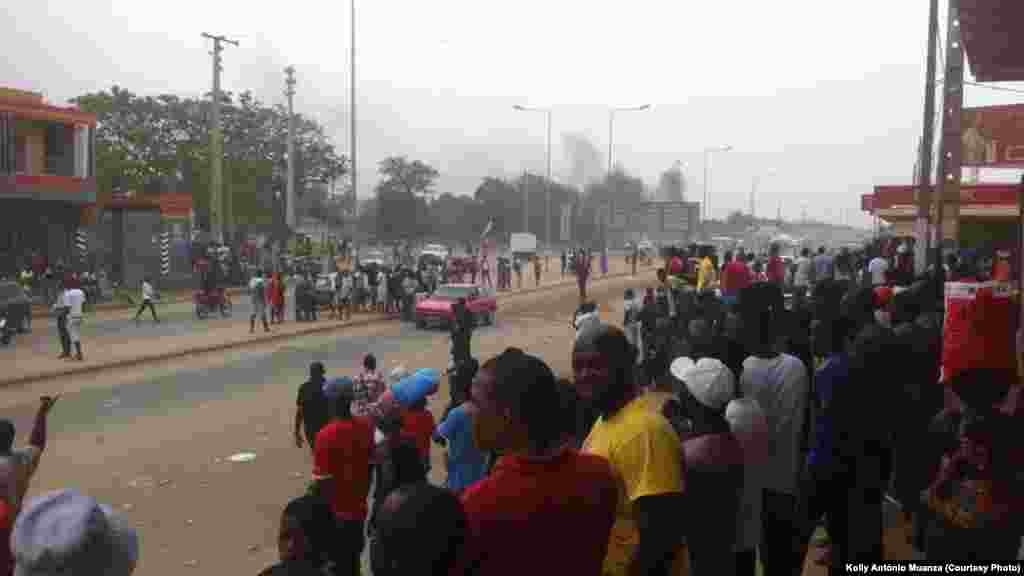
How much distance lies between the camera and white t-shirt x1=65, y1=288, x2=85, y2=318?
18.7 meters

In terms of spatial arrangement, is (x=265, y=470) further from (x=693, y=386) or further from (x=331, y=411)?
(x=693, y=386)

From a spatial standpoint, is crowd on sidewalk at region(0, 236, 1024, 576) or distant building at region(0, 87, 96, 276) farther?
distant building at region(0, 87, 96, 276)

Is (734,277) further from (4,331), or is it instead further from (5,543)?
(4,331)

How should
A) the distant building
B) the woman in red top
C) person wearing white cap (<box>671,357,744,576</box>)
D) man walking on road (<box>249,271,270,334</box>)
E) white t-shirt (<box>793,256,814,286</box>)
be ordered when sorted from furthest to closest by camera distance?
the distant building, the woman in red top, man walking on road (<box>249,271,270,334</box>), white t-shirt (<box>793,256,814,286</box>), person wearing white cap (<box>671,357,744,576</box>)

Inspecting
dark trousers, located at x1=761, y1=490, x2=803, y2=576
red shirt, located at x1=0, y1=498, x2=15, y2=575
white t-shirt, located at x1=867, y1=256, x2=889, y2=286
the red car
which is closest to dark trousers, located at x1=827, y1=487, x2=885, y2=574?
dark trousers, located at x1=761, y1=490, x2=803, y2=576

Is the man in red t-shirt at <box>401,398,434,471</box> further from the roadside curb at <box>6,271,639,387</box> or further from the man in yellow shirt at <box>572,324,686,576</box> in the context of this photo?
the roadside curb at <box>6,271,639,387</box>

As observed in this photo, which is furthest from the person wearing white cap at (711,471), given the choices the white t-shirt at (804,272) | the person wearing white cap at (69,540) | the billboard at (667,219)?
the billboard at (667,219)

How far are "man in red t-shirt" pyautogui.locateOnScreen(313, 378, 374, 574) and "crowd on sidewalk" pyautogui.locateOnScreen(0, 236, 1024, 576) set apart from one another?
12mm

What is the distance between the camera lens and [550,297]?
3912cm

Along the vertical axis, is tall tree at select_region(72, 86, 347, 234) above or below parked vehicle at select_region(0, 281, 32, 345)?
above

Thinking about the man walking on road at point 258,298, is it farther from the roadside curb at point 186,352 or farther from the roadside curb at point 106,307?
the roadside curb at point 106,307

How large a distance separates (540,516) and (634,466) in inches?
29.8

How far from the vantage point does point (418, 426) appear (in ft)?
21.1

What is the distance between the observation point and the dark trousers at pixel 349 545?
5.55 m
